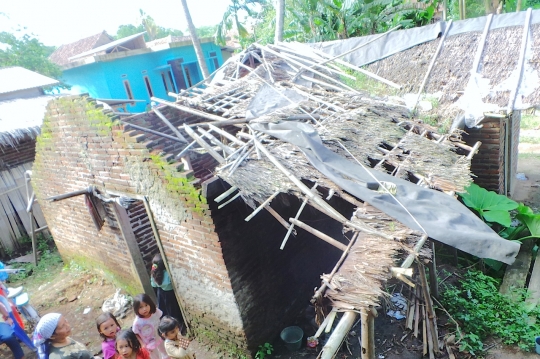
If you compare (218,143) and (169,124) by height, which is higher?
(169,124)

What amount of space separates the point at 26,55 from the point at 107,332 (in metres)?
17.3

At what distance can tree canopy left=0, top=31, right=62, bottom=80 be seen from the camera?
15641 mm

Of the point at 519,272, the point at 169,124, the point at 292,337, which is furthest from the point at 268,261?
the point at 519,272

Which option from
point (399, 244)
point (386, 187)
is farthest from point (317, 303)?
point (386, 187)

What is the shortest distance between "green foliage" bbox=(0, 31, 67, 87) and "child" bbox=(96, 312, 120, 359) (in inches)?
652

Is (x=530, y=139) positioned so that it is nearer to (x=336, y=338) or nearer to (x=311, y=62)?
(x=311, y=62)

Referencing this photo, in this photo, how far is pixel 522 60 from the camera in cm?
573

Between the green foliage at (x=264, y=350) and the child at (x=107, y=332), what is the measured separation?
2.01 metres

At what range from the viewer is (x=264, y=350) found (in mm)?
4977

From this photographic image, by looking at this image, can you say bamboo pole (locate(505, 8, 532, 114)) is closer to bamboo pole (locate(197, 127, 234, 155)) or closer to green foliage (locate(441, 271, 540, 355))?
green foliage (locate(441, 271, 540, 355))

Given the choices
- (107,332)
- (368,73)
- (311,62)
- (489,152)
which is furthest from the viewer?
(311,62)

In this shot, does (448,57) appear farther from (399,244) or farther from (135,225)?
(135,225)

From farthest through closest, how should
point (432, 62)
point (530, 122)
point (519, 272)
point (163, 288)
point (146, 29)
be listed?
point (146, 29) → point (530, 122) → point (432, 62) → point (519, 272) → point (163, 288)

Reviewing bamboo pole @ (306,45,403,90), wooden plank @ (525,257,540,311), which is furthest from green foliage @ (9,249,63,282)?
wooden plank @ (525,257,540,311)
